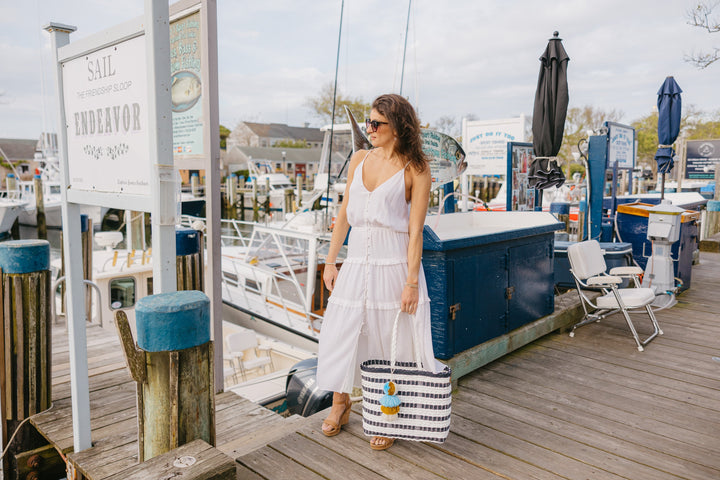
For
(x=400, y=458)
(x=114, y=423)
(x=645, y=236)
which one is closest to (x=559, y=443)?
(x=400, y=458)

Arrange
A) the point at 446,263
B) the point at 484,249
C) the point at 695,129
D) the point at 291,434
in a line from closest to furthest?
1. the point at 291,434
2. the point at 446,263
3. the point at 484,249
4. the point at 695,129

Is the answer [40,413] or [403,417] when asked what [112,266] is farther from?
[403,417]

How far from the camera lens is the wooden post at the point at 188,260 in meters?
3.48

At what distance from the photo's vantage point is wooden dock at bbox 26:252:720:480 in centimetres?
242

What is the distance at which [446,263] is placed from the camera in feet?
10.6

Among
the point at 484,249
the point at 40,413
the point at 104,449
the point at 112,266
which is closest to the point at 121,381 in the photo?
the point at 40,413

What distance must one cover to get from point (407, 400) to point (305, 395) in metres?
1.70

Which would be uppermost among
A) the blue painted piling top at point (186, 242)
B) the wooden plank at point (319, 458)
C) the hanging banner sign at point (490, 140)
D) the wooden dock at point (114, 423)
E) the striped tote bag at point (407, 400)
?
the hanging banner sign at point (490, 140)

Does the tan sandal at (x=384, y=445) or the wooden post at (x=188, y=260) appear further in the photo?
the wooden post at (x=188, y=260)

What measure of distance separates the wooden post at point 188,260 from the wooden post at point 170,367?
160cm

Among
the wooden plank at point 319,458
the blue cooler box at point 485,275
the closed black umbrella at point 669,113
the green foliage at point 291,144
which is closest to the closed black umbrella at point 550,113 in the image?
the blue cooler box at point 485,275

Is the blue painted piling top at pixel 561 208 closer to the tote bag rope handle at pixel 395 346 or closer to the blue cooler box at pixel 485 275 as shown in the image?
the blue cooler box at pixel 485 275

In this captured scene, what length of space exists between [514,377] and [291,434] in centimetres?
169

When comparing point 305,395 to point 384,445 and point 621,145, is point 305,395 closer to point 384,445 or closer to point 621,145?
point 384,445
